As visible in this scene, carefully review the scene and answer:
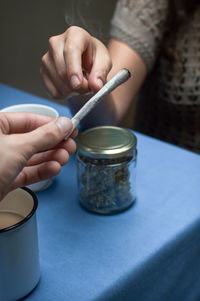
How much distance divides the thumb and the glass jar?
0.13 m

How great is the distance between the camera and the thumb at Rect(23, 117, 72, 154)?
0.28 m

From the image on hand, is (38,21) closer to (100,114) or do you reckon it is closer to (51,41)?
(51,41)

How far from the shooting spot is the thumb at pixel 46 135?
28 centimetres

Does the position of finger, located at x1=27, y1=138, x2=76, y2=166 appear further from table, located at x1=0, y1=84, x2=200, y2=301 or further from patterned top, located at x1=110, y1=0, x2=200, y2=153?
patterned top, located at x1=110, y1=0, x2=200, y2=153

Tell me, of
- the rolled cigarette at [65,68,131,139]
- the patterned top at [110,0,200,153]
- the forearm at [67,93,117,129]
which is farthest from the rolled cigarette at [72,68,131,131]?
the patterned top at [110,0,200,153]

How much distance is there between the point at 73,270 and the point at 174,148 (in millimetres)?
311

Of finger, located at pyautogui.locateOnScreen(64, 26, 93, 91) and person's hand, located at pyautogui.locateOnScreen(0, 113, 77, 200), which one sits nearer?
person's hand, located at pyautogui.locateOnScreen(0, 113, 77, 200)

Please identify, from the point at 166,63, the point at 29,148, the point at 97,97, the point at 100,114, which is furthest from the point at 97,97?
the point at 166,63

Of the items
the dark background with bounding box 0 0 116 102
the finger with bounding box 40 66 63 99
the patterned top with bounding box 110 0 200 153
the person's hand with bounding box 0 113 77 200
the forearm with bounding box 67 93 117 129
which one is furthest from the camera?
the patterned top with bounding box 110 0 200 153

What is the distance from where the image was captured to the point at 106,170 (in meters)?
0.44

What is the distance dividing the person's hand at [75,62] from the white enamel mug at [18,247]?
14 centimetres

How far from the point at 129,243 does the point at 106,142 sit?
13 centimetres

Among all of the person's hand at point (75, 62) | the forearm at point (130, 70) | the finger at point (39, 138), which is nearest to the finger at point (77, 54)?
the person's hand at point (75, 62)

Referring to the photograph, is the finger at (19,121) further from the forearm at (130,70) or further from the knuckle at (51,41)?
the forearm at (130,70)
